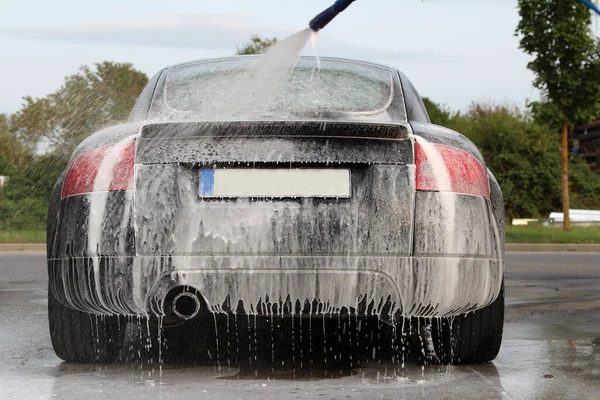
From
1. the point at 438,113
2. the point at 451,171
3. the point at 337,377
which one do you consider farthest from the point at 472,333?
the point at 438,113

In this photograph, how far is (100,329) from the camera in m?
5.12

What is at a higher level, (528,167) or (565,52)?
(565,52)

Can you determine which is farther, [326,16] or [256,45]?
[256,45]

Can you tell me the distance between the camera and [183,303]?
4.52 metres

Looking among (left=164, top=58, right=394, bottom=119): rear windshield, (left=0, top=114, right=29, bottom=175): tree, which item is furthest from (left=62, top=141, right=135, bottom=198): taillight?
(left=0, top=114, right=29, bottom=175): tree

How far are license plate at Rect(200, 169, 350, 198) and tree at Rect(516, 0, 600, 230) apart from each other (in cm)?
2377

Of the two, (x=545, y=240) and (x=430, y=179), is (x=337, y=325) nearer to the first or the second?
(x=430, y=179)

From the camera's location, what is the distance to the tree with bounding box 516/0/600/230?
2714 cm

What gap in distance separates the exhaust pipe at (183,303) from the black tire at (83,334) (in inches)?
28.5

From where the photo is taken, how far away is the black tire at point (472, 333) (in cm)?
503

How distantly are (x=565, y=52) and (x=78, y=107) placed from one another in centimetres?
2055

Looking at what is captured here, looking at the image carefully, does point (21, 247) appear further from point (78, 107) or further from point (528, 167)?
point (528, 167)

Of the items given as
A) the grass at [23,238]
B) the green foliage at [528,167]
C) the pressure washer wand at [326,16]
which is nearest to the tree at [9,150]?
the grass at [23,238]

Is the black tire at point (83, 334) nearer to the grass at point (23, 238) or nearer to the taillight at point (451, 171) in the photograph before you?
the taillight at point (451, 171)
